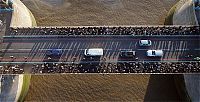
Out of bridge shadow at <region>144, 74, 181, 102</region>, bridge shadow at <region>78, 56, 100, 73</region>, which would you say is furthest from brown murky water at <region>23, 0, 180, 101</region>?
bridge shadow at <region>78, 56, 100, 73</region>

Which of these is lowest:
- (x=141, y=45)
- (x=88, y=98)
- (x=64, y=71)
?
(x=88, y=98)

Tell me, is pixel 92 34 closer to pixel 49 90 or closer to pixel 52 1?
pixel 49 90

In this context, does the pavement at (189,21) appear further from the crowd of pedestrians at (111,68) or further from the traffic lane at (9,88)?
the traffic lane at (9,88)

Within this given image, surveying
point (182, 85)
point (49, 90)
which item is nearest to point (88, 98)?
point (49, 90)

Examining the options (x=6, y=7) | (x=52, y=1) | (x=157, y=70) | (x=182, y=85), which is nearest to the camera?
(x=157, y=70)

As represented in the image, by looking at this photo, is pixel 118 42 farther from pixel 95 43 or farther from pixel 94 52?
pixel 94 52

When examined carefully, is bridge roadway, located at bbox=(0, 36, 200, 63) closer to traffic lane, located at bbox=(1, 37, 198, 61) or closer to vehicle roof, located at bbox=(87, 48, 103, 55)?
traffic lane, located at bbox=(1, 37, 198, 61)

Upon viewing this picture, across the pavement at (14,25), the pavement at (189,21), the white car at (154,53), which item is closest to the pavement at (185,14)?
the pavement at (189,21)
